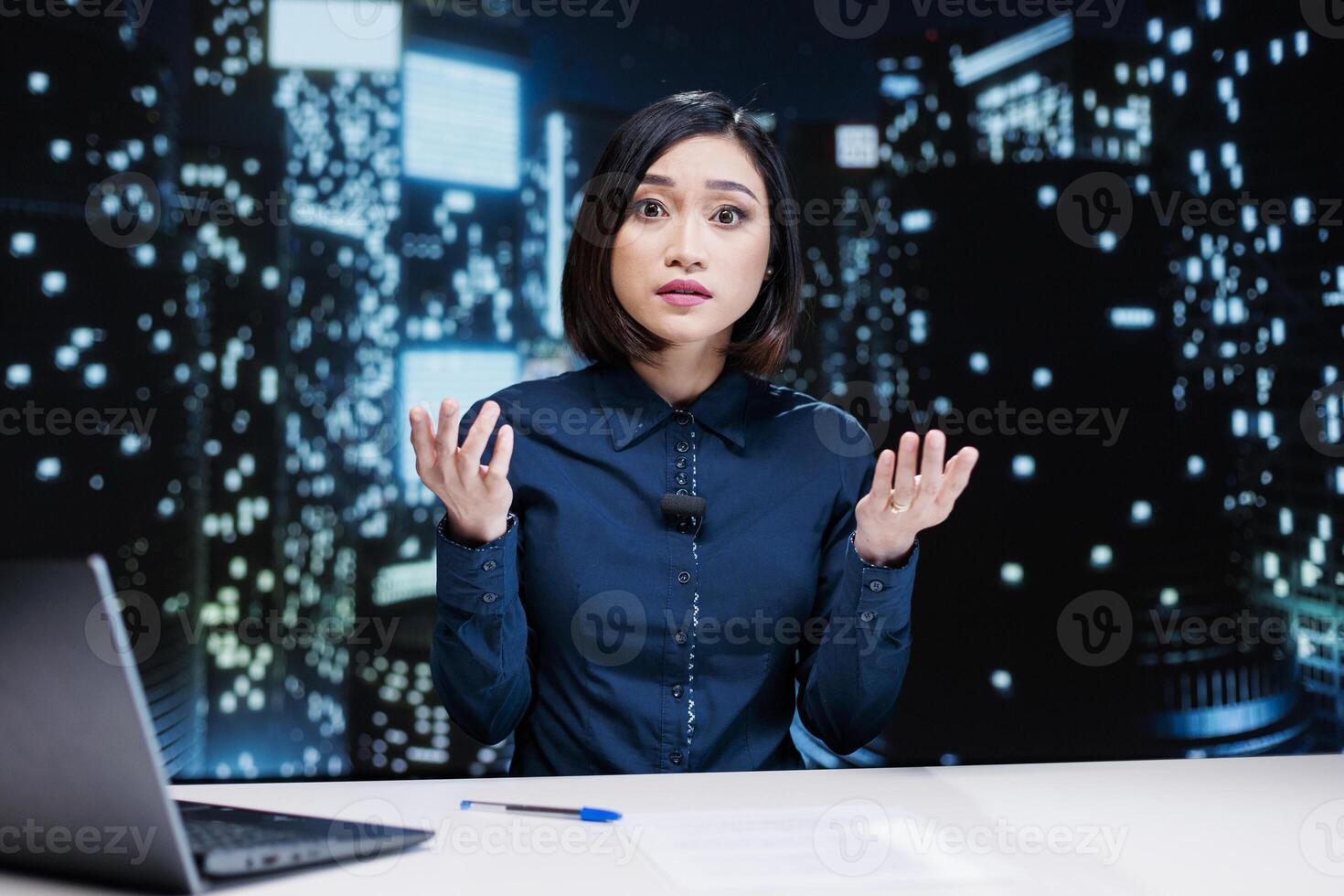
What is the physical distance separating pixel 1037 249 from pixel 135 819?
10.6 feet

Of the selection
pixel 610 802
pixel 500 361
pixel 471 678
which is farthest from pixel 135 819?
pixel 500 361

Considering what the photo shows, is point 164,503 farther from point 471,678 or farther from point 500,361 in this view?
point 471,678

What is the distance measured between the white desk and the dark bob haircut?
0.60 metres

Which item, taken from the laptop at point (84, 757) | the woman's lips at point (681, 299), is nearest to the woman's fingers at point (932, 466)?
the woman's lips at point (681, 299)

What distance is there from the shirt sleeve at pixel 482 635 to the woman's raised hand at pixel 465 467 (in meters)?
0.04

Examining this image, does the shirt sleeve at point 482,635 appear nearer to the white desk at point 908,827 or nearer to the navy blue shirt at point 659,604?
the navy blue shirt at point 659,604

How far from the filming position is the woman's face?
126 cm

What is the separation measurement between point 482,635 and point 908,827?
0.55 metres

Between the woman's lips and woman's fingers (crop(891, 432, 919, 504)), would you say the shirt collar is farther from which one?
woman's fingers (crop(891, 432, 919, 504))

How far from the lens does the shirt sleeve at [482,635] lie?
1133 mm

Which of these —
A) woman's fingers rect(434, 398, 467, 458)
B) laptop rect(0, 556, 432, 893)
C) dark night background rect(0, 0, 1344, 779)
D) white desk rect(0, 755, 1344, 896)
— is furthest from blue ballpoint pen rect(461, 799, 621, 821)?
dark night background rect(0, 0, 1344, 779)

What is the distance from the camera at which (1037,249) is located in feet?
10.9

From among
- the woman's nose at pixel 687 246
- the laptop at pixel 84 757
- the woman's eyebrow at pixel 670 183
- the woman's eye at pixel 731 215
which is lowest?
the laptop at pixel 84 757

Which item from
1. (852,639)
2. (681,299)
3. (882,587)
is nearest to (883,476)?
(882,587)
